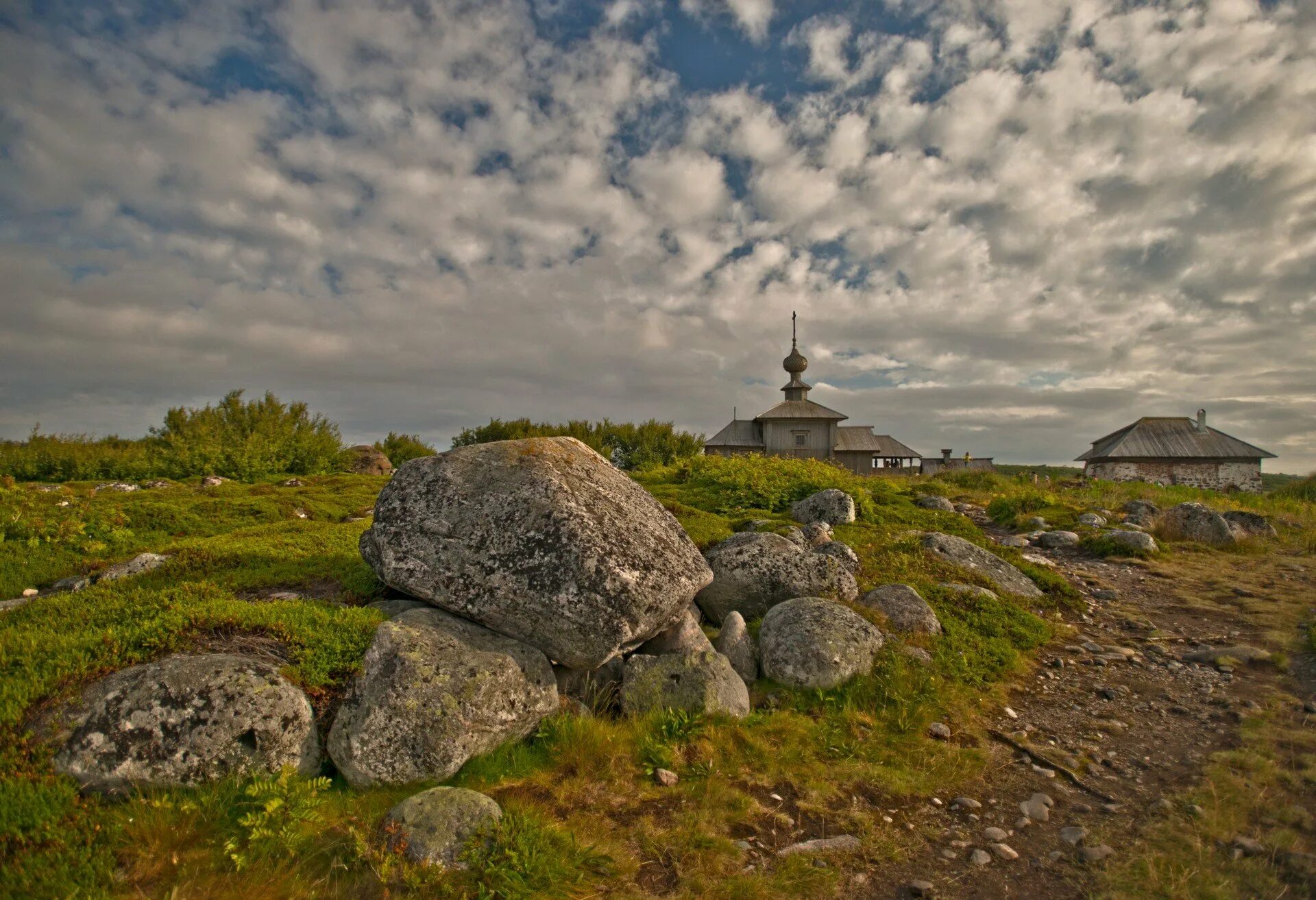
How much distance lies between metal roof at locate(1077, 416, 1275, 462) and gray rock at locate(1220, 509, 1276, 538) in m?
29.8

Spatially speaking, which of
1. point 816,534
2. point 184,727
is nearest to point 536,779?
point 184,727

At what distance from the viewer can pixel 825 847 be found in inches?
189

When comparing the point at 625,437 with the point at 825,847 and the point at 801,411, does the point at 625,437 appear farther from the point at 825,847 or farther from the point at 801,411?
the point at 825,847

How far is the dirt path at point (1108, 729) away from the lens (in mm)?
4703

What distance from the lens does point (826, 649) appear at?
292 inches

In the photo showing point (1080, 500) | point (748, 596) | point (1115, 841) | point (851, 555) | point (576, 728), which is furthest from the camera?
point (1080, 500)

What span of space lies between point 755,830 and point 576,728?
72.4 inches

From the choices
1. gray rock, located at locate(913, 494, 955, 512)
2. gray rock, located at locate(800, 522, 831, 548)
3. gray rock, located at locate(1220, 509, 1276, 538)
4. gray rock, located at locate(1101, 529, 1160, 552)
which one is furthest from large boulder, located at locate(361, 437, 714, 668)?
gray rock, located at locate(1220, 509, 1276, 538)

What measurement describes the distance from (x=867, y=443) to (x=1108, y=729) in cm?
4721

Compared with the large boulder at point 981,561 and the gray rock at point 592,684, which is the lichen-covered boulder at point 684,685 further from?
the large boulder at point 981,561

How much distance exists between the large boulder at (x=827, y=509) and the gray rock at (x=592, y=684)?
890cm

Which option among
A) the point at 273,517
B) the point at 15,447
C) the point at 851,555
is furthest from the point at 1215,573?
the point at 15,447

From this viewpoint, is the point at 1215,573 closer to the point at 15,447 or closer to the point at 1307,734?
the point at 1307,734

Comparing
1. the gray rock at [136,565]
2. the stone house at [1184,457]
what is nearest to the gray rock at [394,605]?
the gray rock at [136,565]
